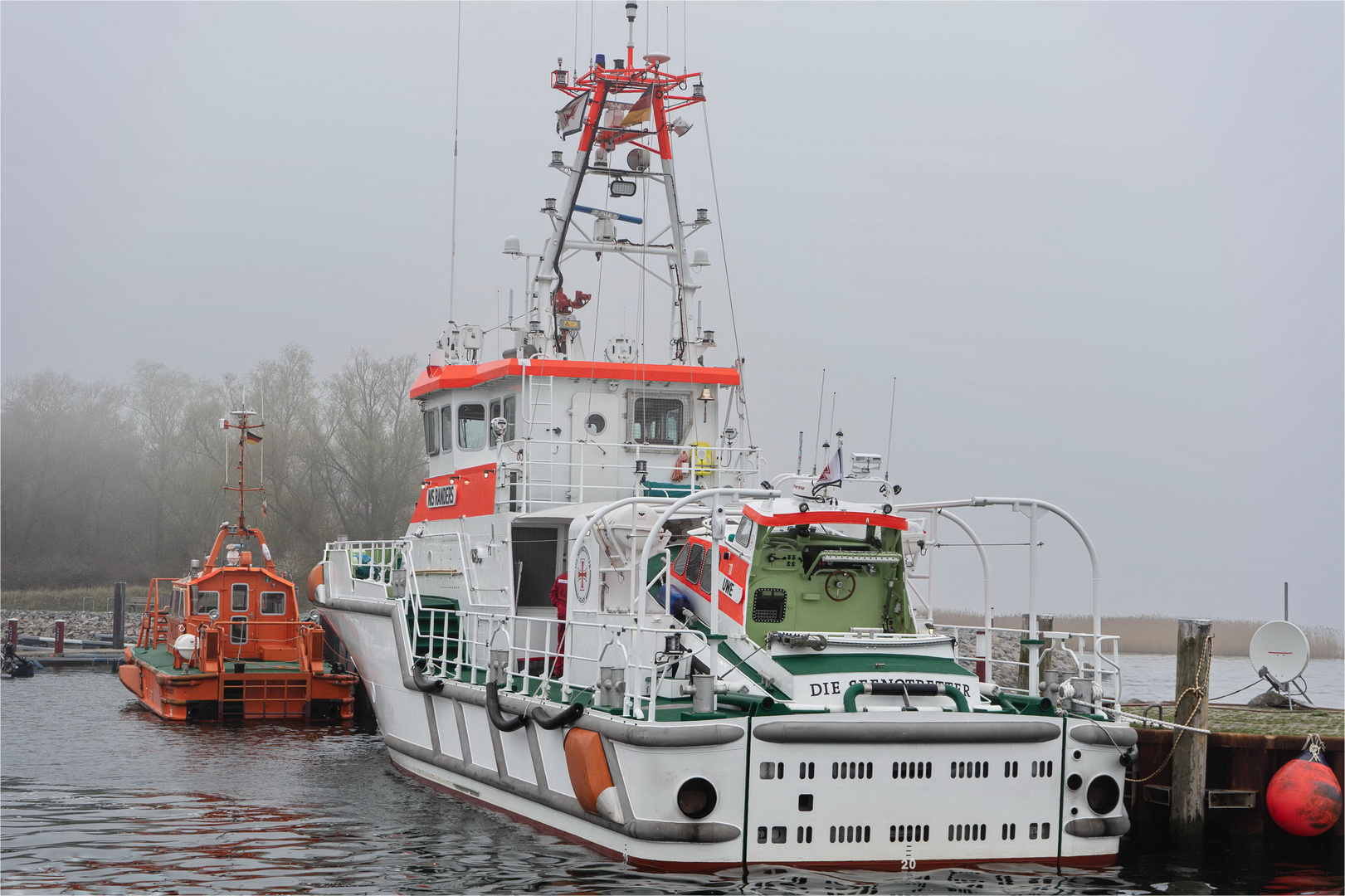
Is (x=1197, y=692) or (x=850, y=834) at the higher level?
(x=1197, y=692)

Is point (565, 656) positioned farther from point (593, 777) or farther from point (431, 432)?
point (431, 432)

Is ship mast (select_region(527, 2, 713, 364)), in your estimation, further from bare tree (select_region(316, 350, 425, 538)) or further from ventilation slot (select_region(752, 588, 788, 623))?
bare tree (select_region(316, 350, 425, 538))

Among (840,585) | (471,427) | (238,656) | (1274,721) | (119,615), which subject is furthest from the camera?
(119,615)

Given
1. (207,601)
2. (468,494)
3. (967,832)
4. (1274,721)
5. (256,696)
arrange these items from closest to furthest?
(967,832), (1274,721), (468,494), (256,696), (207,601)

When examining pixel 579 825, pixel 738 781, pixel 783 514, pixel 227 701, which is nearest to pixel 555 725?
pixel 579 825

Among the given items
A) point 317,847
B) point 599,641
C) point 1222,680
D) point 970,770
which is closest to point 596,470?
point 599,641

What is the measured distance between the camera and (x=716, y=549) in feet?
36.9

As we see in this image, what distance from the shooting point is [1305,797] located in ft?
43.2

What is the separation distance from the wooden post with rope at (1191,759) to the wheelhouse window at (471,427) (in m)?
8.97

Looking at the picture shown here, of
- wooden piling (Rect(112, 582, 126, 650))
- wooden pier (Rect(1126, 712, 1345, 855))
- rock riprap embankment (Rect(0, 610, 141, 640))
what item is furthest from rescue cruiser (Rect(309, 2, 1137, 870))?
rock riprap embankment (Rect(0, 610, 141, 640))

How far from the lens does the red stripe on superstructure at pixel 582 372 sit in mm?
16047

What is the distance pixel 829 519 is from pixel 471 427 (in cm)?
680

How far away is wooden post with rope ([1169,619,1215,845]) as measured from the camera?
13.3 meters

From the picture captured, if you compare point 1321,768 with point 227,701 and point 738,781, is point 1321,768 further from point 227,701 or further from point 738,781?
point 227,701
